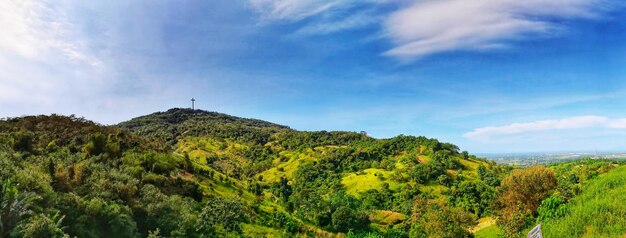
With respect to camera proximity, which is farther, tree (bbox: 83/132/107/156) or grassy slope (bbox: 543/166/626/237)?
tree (bbox: 83/132/107/156)

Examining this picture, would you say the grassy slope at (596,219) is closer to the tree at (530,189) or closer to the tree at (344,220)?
the tree at (530,189)

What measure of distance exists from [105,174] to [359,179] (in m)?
97.8

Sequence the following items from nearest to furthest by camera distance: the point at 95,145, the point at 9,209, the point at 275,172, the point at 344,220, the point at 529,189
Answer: the point at 9,209
the point at 529,189
the point at 95,145
the point at 344,220
the point at 275,172

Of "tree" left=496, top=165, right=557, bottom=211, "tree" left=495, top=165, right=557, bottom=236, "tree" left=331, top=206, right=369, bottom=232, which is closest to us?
"tree" left=495, top=165, right=557, bottom=236

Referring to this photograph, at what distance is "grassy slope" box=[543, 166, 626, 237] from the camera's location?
21.3 metres

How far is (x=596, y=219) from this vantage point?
22.4 meters

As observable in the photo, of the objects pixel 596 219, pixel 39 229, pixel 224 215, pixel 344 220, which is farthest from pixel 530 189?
pixel 39 229

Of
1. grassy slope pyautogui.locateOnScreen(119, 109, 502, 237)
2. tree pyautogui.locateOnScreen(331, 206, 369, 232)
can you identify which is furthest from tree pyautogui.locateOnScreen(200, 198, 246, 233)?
tree pyautogui.locateOnScreen(331, 206, 369, 232)

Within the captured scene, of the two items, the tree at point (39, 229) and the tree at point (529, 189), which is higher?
the tree at point (39, 229)

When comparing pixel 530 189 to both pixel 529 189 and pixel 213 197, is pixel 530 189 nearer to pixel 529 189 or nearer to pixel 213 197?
pixel 529 189

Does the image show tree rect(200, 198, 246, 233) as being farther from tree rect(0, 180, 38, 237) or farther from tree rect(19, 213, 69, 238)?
tree rect(0, 180, 38, 237)

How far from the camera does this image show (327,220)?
68.9 m

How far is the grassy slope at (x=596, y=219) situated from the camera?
21.3 m

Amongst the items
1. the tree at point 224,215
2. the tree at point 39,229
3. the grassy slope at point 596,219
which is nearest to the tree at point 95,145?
the tree at point 224,215
